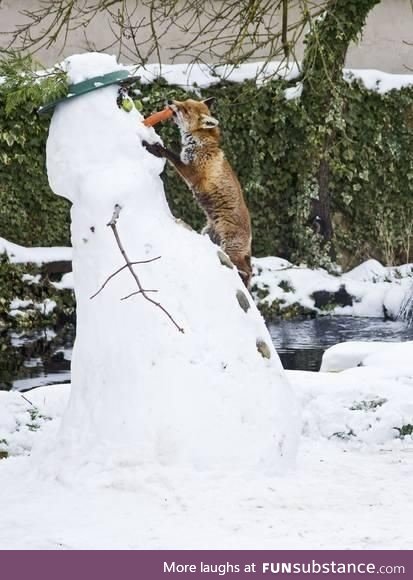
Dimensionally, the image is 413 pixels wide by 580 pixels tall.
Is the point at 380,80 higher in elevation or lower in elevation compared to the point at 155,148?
higher

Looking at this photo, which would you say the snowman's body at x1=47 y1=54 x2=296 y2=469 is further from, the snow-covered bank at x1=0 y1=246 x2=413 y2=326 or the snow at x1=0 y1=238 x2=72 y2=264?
the snow at x1=0 y1=238 x2=72 y2=264

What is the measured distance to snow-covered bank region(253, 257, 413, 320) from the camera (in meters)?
12.5

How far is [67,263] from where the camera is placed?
482 inches

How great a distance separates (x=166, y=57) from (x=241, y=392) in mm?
12379

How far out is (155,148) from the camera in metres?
4.52

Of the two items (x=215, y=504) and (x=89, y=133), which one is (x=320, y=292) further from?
(x=215, y=504)

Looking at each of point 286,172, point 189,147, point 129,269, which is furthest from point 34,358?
point 129,269

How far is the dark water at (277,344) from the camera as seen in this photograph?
9555 mm

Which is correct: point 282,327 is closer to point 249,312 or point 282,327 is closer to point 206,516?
point 249,312

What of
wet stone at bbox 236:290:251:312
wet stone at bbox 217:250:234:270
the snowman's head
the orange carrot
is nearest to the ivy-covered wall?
the orange carrot

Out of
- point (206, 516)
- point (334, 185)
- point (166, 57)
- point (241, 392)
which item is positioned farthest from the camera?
point (166, 57)

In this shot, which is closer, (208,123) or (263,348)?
(263,348)

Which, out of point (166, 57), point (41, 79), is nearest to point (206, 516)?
point (41, 79)

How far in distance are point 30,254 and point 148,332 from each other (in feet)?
26.7
